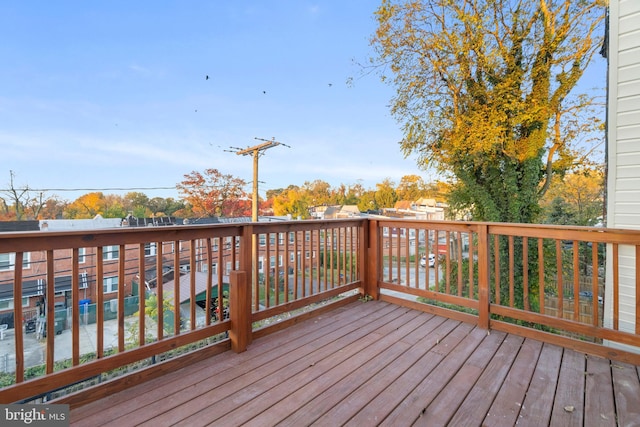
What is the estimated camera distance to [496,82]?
620cm

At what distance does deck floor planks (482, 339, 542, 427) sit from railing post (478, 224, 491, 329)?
370mm

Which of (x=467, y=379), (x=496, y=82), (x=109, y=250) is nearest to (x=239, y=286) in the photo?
(x=109, y=250)

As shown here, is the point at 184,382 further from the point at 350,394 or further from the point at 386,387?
the point at 386,387

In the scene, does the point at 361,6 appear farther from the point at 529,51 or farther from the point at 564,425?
the point at 564,425

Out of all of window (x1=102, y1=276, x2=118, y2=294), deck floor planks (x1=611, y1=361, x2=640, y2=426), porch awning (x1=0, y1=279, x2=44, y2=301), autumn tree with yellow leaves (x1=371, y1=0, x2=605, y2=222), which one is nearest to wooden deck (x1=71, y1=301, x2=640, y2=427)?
deck floor planks (x1=611, y1=361, x2=640, y2=426)

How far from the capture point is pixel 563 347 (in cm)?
218

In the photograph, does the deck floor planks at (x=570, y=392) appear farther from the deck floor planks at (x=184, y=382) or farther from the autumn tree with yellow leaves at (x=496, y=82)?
the autumn tree with yellow leaves at (x=496, y=82)

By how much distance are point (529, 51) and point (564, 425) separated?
713cm

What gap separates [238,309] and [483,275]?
6.89 feet

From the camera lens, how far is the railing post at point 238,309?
2121mm

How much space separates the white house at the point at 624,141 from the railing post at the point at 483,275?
0.90 metres

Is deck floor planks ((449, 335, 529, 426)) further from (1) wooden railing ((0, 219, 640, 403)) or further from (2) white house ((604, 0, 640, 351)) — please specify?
(2) white house ((604, 0, 640, 351))

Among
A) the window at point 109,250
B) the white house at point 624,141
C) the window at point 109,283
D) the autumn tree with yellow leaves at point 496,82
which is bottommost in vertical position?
the window at point 109,283

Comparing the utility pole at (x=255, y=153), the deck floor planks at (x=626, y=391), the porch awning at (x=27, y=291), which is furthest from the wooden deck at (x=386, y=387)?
the utility pole at (x=255, y=153)
